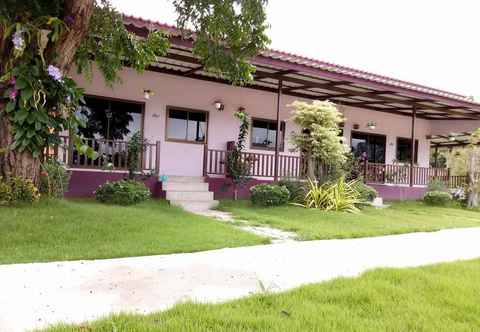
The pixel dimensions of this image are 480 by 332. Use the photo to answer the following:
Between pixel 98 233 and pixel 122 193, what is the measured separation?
273 centimetres

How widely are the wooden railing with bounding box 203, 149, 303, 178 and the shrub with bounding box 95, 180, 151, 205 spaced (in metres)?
2.82

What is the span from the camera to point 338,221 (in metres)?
8.49

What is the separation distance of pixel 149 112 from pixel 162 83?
836 mm

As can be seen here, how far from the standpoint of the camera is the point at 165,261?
4699 mm

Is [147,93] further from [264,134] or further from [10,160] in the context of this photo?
[10,160]

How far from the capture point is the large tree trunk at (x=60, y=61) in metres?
6.18

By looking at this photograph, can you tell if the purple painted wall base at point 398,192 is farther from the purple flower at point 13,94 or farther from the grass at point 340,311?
the purple flower at point 13,94

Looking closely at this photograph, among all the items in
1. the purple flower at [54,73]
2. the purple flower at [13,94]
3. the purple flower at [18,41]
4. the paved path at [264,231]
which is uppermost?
the purple flower at [18,41]

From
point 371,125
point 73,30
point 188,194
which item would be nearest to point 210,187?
point 188,194

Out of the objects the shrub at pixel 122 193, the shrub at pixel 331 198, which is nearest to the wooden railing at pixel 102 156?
the shrub at pixel 122 193

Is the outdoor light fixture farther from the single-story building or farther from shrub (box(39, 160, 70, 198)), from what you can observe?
shrub (box(39, 160, 70, 198))

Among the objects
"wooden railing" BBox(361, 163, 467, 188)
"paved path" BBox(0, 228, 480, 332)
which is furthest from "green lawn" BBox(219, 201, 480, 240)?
"wooden railing" BBox(361, 163, 467, 188)

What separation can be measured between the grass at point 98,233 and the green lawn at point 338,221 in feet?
3.81

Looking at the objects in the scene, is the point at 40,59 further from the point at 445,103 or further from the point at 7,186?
the point at 445,103
